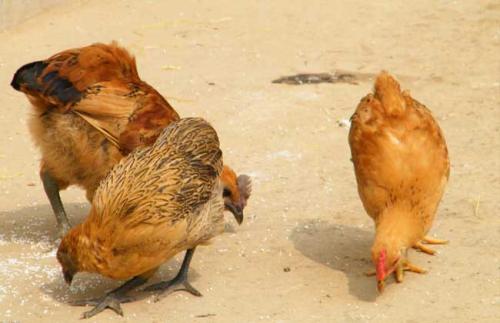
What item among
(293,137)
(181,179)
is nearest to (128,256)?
(181,179)

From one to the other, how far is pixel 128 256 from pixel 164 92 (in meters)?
4.26

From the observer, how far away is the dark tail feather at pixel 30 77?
7101mm

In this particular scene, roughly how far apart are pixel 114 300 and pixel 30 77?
5.94 feet

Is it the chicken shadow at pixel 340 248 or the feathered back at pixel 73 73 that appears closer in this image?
the chicken shadow at pixel 340 248

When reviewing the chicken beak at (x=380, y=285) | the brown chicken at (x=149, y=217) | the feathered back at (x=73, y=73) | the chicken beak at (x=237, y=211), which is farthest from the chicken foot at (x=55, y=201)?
the chicken beak at (x=380, y=285)

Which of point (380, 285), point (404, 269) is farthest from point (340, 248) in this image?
point (380, 285)

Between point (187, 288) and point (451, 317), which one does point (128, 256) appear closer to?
point (187, 288)

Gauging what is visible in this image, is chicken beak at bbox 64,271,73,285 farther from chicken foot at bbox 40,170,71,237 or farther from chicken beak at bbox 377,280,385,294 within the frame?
chicken beak at bbox 377,280,385,294

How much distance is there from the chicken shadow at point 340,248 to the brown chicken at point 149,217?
36.5 inches

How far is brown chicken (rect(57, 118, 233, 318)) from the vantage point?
616 centimetres

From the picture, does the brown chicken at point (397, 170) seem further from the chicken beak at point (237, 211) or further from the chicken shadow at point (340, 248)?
the chicken beak at point (237, 211)

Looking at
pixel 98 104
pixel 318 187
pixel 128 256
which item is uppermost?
pixel 98 104

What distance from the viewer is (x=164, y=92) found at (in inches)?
402

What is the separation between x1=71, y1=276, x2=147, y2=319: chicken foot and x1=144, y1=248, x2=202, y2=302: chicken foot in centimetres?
13
